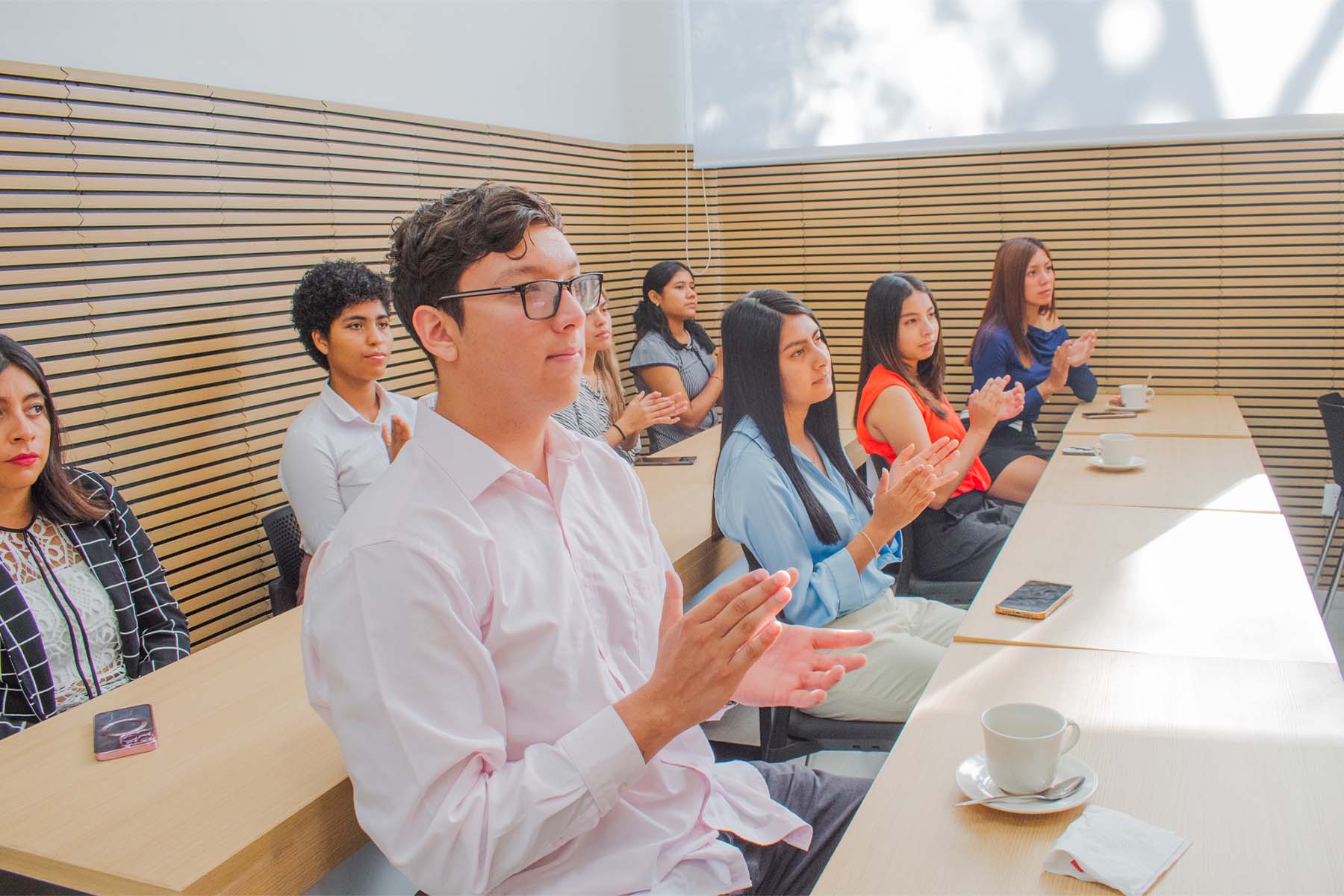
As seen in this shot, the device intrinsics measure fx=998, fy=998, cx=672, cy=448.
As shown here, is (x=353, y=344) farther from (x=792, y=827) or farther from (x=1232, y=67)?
(x=1232, y=67)

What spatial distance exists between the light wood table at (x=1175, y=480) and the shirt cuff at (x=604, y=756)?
2143mm

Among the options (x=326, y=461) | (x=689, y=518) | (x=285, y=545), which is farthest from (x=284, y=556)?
(x=689, y=518)

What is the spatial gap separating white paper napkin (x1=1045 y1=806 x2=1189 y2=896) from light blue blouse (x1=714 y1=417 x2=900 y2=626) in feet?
3.73

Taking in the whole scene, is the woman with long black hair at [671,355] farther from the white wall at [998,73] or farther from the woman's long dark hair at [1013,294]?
the woman's long dark hair at [1013,294]

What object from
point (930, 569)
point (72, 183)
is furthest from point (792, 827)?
point (72, 183)

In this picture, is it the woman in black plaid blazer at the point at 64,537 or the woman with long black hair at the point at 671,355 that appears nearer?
the woman in black plaid blazer at the point at 64,537

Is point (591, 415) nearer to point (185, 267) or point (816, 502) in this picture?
point (185, 267)

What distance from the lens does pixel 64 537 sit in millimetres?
2393

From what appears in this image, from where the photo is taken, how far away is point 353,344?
11.6ft

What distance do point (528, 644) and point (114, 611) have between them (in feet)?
5.03

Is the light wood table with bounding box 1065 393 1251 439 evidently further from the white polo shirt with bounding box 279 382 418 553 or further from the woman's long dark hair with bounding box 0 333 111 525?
the woman's long dark hair with bounding box 0 333 111 525

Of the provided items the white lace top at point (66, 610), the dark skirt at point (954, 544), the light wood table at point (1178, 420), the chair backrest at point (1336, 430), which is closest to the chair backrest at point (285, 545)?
the white lace top at point (66, 610)

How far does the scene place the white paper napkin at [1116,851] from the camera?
48.2 inches

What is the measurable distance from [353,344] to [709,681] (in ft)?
8.53
